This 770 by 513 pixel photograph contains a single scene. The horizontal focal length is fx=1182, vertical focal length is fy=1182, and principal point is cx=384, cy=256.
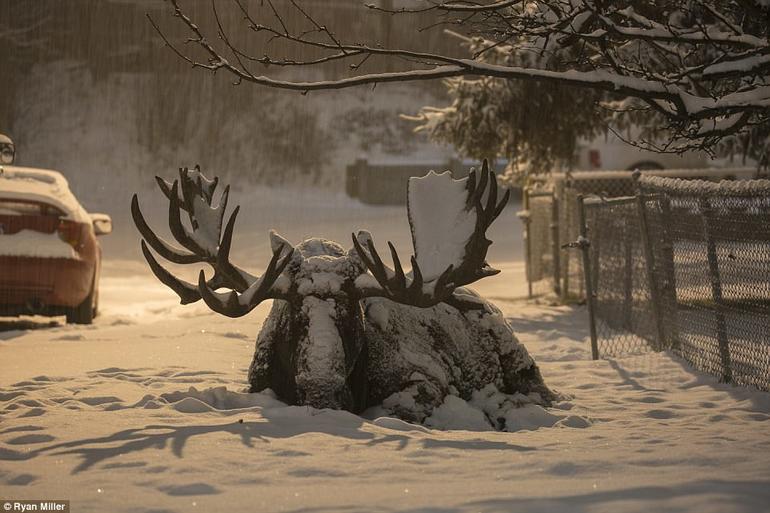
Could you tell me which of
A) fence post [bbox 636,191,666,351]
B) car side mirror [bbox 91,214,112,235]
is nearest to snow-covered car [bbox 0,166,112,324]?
car side mirror [bbox 91,214,112,235]

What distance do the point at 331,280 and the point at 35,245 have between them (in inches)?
222

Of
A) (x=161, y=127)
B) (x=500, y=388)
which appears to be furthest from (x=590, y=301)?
(x=161, y=127)

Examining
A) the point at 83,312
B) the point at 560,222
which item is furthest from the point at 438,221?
the point at 560,222

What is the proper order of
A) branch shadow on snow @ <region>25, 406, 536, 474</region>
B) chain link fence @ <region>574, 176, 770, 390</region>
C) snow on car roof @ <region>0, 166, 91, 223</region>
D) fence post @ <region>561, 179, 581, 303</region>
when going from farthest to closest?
fence post @ <region>561, 179, 581, 303</region> < snow on car roof @ <region>0, 166, 91, 223</region> < chain link fence @ <region>574, 176, 770, 390</region> < branch shadow on snow @ <region>25, 406, 536, 474</region>

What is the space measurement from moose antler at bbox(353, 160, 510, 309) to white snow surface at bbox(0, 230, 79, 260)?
5.60 m

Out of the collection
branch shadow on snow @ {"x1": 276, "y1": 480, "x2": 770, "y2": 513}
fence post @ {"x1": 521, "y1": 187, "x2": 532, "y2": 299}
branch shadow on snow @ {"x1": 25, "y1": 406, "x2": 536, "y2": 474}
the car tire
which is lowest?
branch shadow on snow @ {"x1": 276, "y1": 480, "x2": 770, "y2": 513}

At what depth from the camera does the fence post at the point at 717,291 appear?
8680 mm

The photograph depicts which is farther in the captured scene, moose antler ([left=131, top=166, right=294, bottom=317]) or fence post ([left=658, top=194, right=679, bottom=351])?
fence post ([left=658, top=194, right=679, bottom=351])

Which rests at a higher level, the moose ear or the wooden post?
the moose ear

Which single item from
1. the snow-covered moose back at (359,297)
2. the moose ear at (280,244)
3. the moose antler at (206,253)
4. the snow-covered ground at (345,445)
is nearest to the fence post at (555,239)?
the snow-covered ground at (345,445)

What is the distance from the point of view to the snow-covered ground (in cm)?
505

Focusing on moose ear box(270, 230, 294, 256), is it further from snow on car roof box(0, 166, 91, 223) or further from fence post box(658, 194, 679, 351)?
snow on car roof box(0, 166, 91, 223)

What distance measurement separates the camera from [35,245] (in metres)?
11.8

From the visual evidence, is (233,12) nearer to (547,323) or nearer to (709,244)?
(547,323)
